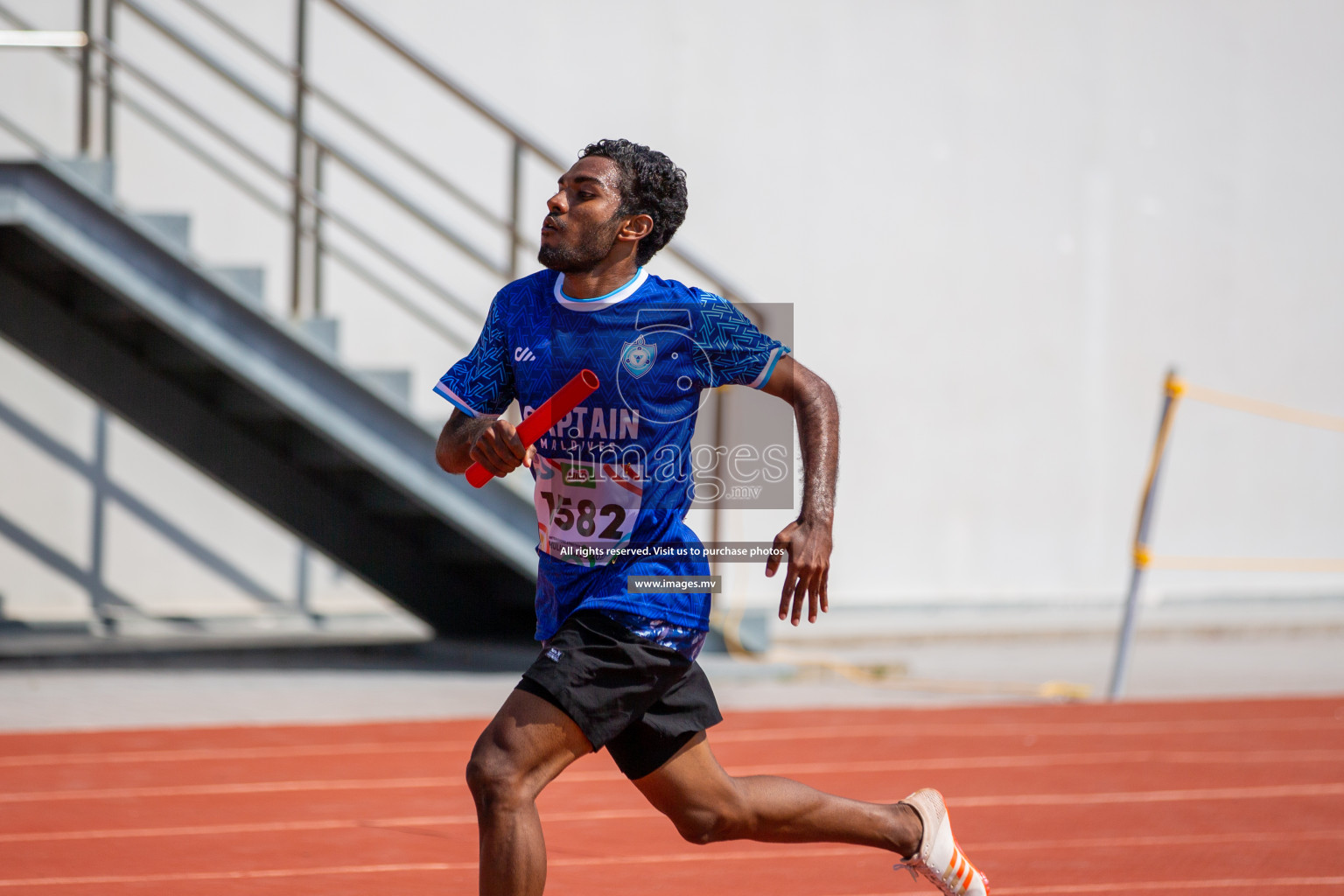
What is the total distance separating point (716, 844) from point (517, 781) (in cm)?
225

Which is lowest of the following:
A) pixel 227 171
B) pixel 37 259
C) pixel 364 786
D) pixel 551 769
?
pixel 364 786

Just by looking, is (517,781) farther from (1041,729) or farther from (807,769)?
(1041,729)

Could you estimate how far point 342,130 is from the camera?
1078 centimetres

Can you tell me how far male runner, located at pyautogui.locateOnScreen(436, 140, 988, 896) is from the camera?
3.39 meters

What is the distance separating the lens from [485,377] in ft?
11.7

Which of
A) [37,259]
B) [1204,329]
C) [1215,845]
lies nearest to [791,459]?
[1215,845]

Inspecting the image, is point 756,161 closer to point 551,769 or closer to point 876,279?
point 876,279

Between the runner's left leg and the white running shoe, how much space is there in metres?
0.03

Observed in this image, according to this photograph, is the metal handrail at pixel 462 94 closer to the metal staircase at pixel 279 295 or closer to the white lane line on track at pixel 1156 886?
the metal staircase at pixel 279 295

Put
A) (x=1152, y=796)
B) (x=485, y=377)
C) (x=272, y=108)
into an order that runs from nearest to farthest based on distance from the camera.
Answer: (x=485, y=377)
(x=1152, y=796)
(x=272, y=108)

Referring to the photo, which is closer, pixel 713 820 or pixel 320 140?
pixel 713 820

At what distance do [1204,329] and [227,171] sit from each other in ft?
28.1

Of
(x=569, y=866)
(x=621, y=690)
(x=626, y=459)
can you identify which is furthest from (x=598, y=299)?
(x=569, y=866)

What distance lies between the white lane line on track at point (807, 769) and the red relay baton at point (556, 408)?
2.83m
